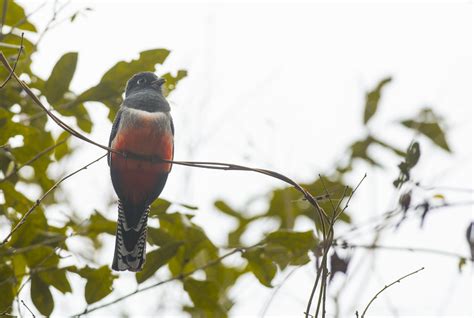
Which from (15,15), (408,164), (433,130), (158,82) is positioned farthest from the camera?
(433,130)

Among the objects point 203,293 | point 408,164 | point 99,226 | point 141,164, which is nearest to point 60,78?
point 141,164

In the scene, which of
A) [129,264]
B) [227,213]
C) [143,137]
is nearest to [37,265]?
[129,264]

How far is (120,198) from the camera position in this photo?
403 cm

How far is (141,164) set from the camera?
13.1ft

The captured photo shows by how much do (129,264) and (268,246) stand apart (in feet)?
2.71

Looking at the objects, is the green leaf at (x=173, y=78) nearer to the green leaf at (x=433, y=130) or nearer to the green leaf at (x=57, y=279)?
the green leaf at (x=57, y=279)

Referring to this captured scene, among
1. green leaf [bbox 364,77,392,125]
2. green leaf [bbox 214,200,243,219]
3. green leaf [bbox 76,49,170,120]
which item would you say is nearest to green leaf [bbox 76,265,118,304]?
green leaf [bbox 76,49,170,120]

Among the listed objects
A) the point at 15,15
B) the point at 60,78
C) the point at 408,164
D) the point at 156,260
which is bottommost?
the point at 156,260

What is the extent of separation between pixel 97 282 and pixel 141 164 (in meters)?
0.68

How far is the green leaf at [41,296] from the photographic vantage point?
3939 millimetres

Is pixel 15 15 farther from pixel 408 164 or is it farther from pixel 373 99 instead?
pixel 408 164

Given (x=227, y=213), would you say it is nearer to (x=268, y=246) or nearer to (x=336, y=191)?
(x=268, y=246)

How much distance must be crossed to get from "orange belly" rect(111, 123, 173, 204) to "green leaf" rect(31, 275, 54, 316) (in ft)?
2.12

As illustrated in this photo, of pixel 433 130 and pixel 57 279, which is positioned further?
pixel 433 130
